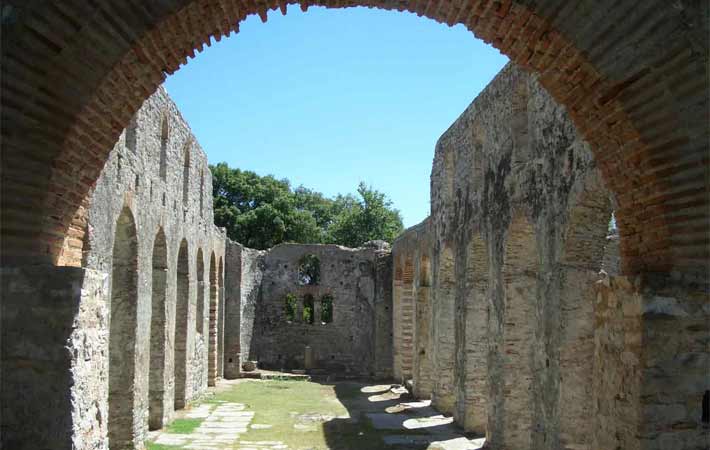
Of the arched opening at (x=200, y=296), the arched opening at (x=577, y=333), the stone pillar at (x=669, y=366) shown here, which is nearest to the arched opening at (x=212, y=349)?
the arched opening at (x=200, y=296)

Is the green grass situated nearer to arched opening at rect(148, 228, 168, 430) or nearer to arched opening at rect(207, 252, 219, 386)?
arched opening at rect(148, 228, 168, 430)

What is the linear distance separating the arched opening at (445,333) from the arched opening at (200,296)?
676 cm

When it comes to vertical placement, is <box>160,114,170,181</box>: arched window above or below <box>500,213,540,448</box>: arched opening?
above

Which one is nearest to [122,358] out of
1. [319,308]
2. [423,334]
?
[423,334]

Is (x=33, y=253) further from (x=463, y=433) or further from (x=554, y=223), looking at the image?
(x=463, y=433)

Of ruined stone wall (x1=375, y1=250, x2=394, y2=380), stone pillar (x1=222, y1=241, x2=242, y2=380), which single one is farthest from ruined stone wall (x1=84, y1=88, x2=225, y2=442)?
ruined stone wall (x1=375, y1=250, x2=394, y2=380)

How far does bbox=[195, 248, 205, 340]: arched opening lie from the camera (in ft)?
64.8

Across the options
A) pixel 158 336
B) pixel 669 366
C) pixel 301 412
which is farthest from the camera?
pixel 301 412

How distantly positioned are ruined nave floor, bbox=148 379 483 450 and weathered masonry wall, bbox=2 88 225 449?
2.72ft

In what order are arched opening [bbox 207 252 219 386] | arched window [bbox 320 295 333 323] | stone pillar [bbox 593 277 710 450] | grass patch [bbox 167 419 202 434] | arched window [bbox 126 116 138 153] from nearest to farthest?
stone pillar [bbox 593 277 710 450] → arched window [bbox 126 116 138 153] → grass patch [bbox 167 419 202 434] → arched opening [bbox 207 252 219 386] → arched window [bbox 320 295 333 323]

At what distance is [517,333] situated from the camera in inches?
509

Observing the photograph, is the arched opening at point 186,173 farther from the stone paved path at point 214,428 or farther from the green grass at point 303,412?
the green grass at point 303,412

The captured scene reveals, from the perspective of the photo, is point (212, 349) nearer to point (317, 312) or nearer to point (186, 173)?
point (186, 173)

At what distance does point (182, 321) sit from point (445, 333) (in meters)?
6.83
